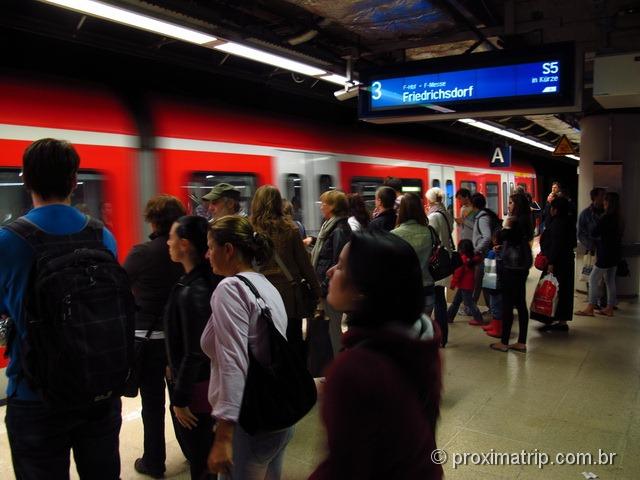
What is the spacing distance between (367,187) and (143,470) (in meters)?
5.24

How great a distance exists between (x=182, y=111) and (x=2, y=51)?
2.57 meters

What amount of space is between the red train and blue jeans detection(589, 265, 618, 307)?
3.22m

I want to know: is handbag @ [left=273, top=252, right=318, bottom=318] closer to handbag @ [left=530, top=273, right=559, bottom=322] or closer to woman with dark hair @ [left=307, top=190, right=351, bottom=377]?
woman with dark hair @ [left=307, top=190, right=351, bottom=377]

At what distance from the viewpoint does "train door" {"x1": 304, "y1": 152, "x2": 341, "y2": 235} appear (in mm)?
6297

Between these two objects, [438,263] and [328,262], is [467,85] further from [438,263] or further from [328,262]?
[328,262]

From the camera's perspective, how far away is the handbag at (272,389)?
1874 millimetres

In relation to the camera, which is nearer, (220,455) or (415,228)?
(220,455)

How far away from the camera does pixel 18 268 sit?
5.59 feet

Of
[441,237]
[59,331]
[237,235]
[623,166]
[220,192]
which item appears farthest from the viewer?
[623,166]

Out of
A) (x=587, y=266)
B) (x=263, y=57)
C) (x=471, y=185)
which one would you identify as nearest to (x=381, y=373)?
(x=263, y=57)

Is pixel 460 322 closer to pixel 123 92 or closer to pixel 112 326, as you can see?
pixel 123 92

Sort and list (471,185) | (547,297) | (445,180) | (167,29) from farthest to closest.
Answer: (471,185) < (445,180) < (547,297) < (167,29)

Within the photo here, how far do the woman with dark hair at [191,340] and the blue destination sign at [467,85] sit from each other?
346cm

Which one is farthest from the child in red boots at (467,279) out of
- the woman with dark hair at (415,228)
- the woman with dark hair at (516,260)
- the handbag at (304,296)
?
the handbag at (304,296)
